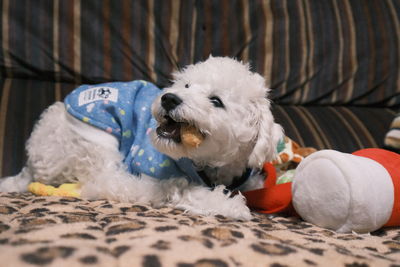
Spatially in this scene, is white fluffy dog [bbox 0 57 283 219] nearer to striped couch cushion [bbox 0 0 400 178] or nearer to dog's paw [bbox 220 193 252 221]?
dog's paw [bbox 220 193 252 221]

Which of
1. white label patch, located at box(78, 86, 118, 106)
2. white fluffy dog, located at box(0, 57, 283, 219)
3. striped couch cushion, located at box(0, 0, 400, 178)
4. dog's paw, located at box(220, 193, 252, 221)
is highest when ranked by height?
striped couch cushion, located at box(0, 0, 400, 178)

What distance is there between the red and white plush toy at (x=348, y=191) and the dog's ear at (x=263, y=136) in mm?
114

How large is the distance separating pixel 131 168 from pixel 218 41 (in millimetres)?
893

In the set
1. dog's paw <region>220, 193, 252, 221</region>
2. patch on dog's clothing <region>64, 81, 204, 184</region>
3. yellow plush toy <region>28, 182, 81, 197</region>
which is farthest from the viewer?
patch on dog's clothing <region>64, 81, 204, 184</region>

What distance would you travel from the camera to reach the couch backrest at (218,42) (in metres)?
1.68

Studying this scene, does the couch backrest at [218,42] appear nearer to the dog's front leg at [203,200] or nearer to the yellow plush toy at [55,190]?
the yellow plush toy at [55,190]

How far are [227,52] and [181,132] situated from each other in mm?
943

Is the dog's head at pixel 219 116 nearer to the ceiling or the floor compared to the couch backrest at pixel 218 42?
nearer to the floor

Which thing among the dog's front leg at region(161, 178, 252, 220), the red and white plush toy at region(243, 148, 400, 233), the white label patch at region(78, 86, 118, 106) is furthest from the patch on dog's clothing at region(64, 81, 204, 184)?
the red and white plush toy at region(243, 148, 400, 233)

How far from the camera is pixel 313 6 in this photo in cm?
200

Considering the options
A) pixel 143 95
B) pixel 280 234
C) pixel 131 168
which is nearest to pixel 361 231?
pixel 280 234

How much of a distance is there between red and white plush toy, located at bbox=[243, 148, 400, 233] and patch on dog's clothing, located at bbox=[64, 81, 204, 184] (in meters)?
0.55

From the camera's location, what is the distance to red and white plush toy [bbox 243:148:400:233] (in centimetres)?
92

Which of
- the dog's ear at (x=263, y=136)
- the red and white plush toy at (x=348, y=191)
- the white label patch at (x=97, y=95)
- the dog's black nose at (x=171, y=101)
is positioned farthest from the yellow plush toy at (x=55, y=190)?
the red and white plush toy at (x=348, y=191)
